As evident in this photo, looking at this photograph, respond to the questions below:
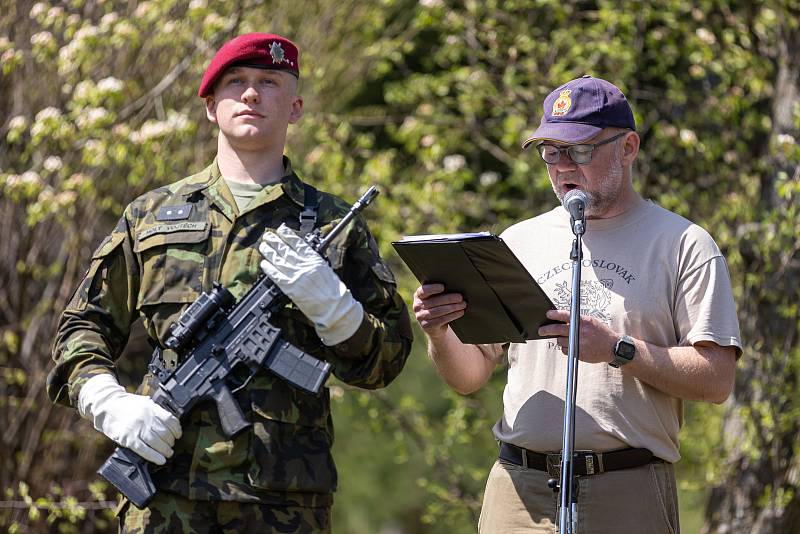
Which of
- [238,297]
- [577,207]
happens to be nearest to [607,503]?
[577,207]

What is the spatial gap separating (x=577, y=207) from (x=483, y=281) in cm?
36

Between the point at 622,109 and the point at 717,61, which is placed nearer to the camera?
the point at 622,109

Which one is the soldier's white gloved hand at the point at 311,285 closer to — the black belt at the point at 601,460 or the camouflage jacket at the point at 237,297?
the camouflage jacket at the point at 237,297

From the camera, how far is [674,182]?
23.1 ft

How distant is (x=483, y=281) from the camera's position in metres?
3.46

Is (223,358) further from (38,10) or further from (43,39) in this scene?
(38,10)

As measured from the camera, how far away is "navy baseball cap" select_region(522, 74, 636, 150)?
11.9 feet

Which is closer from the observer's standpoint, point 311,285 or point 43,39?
point 311,285

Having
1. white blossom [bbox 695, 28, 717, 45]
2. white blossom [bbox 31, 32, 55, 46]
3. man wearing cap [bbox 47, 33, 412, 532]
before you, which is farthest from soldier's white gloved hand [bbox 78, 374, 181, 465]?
white blossom [bbox 695, 28, 717, 45]

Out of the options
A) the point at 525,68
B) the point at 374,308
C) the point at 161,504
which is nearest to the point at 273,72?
the point at 374,308

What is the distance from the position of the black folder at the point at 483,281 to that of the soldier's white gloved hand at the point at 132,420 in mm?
861

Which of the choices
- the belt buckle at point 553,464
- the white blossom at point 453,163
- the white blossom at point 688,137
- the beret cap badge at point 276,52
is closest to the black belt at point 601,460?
the belt buckle at point 553,464

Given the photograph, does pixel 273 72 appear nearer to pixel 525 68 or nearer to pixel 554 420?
pixel 554 420

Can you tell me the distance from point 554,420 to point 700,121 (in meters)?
4.07
